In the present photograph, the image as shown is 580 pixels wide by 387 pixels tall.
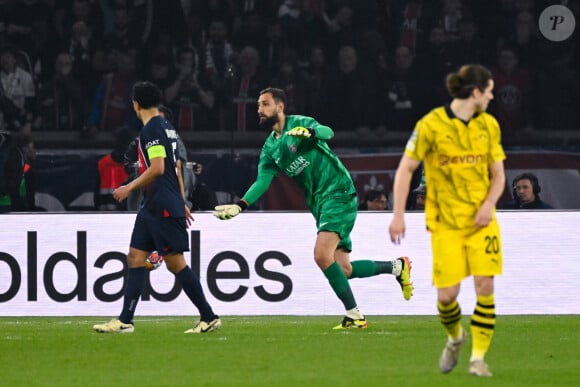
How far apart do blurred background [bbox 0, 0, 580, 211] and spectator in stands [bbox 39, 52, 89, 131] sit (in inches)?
0.8

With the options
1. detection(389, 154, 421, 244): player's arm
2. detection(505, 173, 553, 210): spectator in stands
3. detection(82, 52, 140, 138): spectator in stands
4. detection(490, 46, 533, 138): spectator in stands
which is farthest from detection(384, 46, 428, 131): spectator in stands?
detection(389, 154, 421, 244): player's arm

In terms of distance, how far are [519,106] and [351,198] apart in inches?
268

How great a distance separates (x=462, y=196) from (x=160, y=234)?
3.75m

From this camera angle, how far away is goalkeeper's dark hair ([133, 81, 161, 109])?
11.4 meters

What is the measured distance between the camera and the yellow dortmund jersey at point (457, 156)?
332 inches

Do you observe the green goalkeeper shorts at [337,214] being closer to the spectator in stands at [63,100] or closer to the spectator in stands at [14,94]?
the spectator in stands at [63,100]

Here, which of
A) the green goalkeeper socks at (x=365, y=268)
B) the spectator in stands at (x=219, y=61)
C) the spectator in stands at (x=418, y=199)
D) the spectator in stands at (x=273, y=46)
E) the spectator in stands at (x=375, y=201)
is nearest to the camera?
the green goalkeeper socks at (x=365, y=268)

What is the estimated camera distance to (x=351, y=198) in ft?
40.5

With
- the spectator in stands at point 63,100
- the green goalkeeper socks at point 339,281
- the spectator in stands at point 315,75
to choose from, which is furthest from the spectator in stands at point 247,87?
the green goalkeeper socks at point 339,281

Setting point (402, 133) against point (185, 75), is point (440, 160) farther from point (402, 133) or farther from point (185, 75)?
point (185, 75)

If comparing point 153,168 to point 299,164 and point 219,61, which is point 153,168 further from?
point 219,61

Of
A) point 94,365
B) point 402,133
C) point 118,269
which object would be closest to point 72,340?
point 94,365

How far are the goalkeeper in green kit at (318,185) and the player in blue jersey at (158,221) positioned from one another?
1.90ft

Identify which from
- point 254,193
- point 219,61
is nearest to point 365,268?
point 254,193
